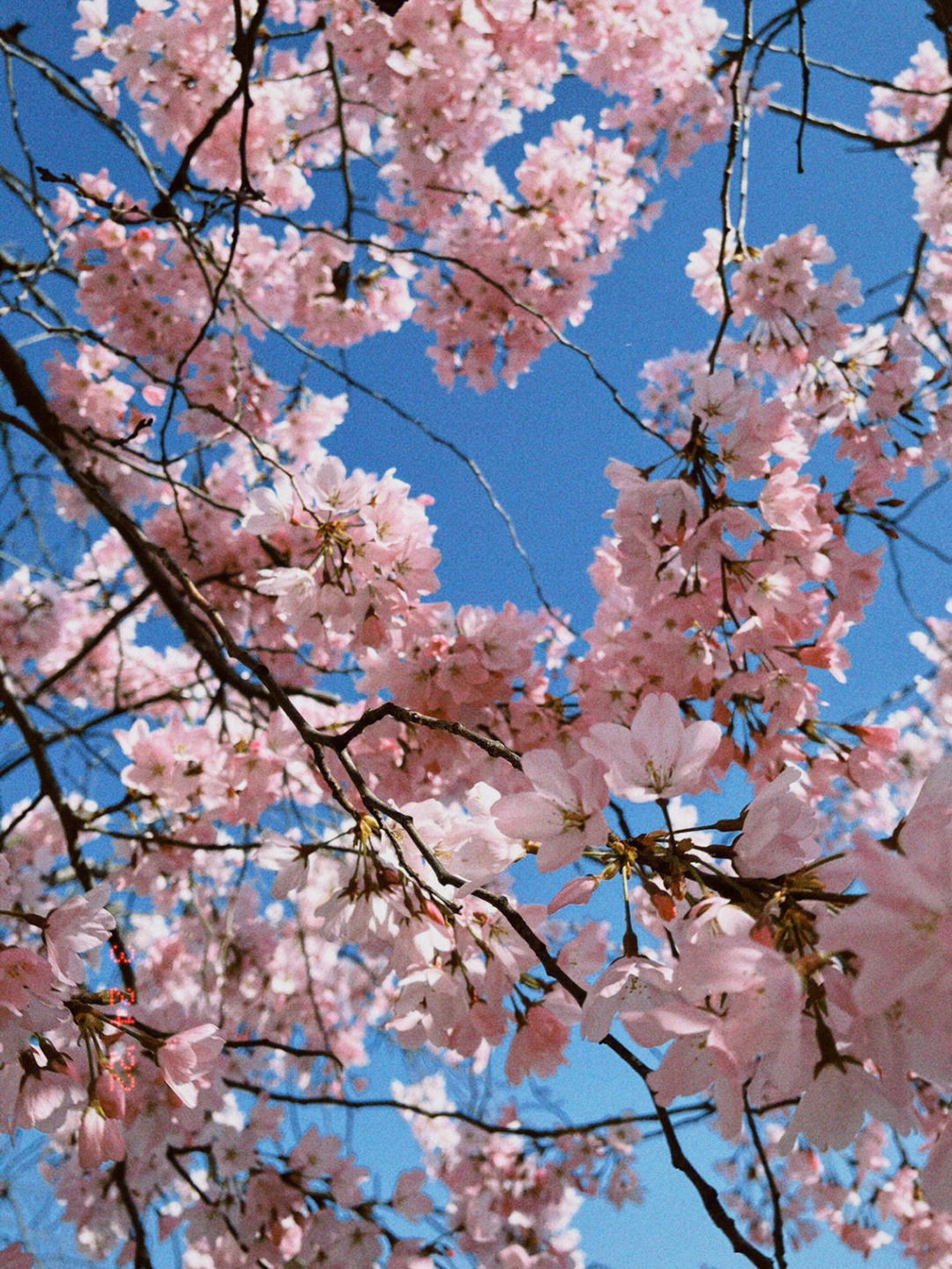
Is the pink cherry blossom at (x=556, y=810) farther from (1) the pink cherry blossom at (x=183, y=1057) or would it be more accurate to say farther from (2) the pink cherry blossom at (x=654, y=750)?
(1) the pink cherry blossom at (x=183, y=1057)

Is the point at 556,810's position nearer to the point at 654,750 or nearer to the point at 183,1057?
the point at 654,750

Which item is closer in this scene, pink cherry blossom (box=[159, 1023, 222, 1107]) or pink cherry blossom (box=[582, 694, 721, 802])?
pink cherry blossom (box=[582, 694, 721, 802])

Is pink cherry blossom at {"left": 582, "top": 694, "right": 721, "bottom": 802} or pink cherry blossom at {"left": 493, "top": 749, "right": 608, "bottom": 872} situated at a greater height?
pink cherry blossom at {"left": 582, "top": 694, "right": 721, "bottom": 802}

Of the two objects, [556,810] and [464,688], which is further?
[464,688]

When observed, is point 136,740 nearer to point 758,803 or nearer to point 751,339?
point 758,803

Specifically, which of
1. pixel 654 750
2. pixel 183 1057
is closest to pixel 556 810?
pixel 654 750

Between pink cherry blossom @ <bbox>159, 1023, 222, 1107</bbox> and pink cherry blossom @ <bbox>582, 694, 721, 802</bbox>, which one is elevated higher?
pink cherry blossom @ <bbox>582, 694, 721, 802</bbox>

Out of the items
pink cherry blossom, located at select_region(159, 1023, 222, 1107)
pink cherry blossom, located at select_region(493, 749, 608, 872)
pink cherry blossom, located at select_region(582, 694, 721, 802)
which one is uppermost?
pink cherry blossom, located at select_region(582, 694, 721, 802)

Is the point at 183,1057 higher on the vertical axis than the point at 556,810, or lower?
lower

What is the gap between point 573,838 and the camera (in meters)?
0.82

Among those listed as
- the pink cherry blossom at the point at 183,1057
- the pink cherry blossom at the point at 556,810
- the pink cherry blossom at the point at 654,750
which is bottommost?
the pink cherry blossom at the point at 183,1057

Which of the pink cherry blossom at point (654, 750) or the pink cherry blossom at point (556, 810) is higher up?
the pink cherry blossom at point (654, 750)

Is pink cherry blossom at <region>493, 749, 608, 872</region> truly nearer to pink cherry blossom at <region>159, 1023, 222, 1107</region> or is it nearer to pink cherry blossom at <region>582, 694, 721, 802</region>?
pink cherry blossom at <region>582, 694, 721, 802</region>

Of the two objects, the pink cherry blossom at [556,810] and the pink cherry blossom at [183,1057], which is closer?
the pink cherry blossom at [556,810]
